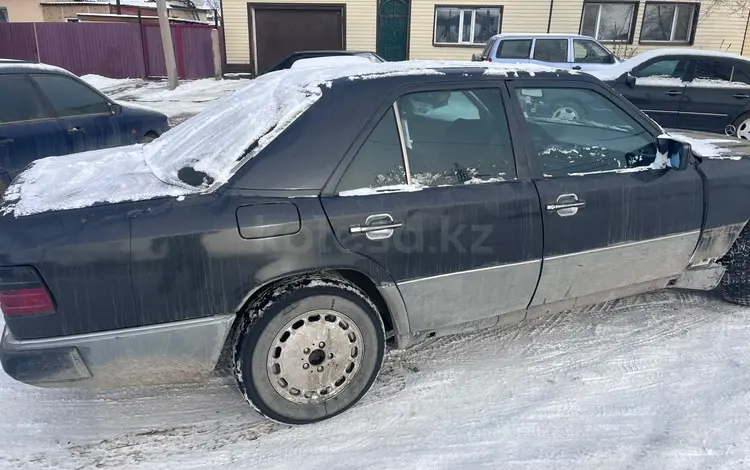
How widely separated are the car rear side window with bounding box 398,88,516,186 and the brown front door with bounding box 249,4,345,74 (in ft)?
57.8

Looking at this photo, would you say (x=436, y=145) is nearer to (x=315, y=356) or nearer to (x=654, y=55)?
(x=315, y=356)

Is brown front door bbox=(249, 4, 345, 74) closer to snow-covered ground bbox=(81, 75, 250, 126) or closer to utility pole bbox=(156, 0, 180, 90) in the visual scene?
snow-covered ground bbox=(81, 75, 250, 126)

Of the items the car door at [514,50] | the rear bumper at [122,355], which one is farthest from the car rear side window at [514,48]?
the rear bumper at [122,355]

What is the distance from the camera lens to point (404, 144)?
8.55 feet

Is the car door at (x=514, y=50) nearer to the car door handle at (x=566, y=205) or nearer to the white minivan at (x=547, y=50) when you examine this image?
the white minivan at (x=547, y=50)

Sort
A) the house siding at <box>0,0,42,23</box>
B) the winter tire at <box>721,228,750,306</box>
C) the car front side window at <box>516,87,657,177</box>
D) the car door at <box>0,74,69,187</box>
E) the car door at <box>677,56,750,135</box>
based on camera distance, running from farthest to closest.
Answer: the house siding at <box>0,0,42,23</box>
the car door at <box>677,56,750,135</box>
the car door at <box>0,74,69,187</box>
the winter tire at <box>721,228,750,306</box>
the car front side window at <box>516,87,657,177</box>

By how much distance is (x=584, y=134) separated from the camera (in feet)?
10.6

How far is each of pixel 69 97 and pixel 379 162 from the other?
4834 mm

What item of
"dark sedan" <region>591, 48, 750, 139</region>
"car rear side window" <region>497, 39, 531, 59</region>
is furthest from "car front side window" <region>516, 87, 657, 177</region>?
"car rear side window" <region>497, 39, 531, 59</region>

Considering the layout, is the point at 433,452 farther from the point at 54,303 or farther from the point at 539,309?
the point at 54,303

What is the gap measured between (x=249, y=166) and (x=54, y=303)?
95cm

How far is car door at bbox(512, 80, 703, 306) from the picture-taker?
9.48ft

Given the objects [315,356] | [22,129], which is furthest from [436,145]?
[22,129]

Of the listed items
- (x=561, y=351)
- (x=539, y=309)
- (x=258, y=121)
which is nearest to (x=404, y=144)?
(x=258, y=121)
